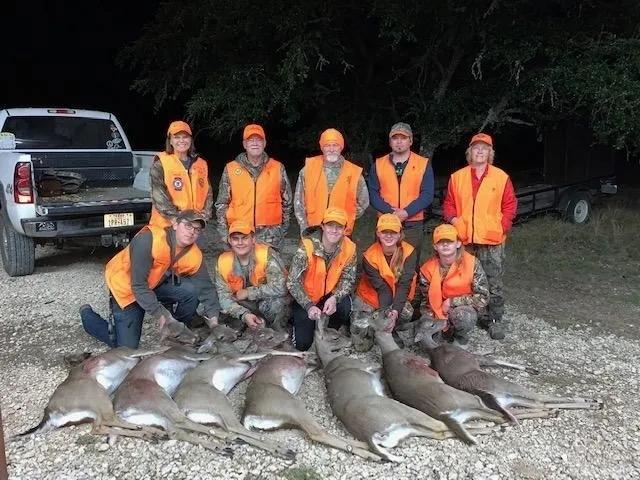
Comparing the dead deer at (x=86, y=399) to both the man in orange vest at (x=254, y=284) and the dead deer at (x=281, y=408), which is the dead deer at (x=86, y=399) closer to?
the dead deer at (x=281, y=408)

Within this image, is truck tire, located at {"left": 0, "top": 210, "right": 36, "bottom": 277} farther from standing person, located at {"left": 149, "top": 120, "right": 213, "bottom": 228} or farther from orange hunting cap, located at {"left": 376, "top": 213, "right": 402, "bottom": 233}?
orange hunting cap, located at {"left": 376, "top": 213, "right": 402, "bottom": 233}

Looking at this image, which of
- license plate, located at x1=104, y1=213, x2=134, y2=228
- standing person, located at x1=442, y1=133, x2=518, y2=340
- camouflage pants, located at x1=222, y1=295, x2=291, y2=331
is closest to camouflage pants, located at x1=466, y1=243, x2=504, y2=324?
standing person, located at x1=442, y1=133, x2=518, y2=340

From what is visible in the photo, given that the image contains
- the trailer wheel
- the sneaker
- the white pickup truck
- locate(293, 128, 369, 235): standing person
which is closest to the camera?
the sneaker

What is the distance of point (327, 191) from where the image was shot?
588cm

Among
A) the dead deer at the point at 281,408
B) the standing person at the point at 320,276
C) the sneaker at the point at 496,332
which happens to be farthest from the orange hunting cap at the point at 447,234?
the dead deer at the point at 281,408

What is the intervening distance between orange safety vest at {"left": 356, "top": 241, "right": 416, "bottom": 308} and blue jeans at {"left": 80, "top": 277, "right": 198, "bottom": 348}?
1458 mm

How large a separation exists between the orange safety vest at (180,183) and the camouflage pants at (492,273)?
2.65 metres

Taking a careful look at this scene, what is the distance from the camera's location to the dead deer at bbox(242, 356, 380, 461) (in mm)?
3564

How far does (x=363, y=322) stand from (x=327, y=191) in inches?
52.5

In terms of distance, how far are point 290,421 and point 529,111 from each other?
25.1ft

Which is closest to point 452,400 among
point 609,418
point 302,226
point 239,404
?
point 609,418

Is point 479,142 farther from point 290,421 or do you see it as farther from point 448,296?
point 290,421

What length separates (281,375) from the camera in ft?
14.1

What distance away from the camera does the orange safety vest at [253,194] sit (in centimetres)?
609
